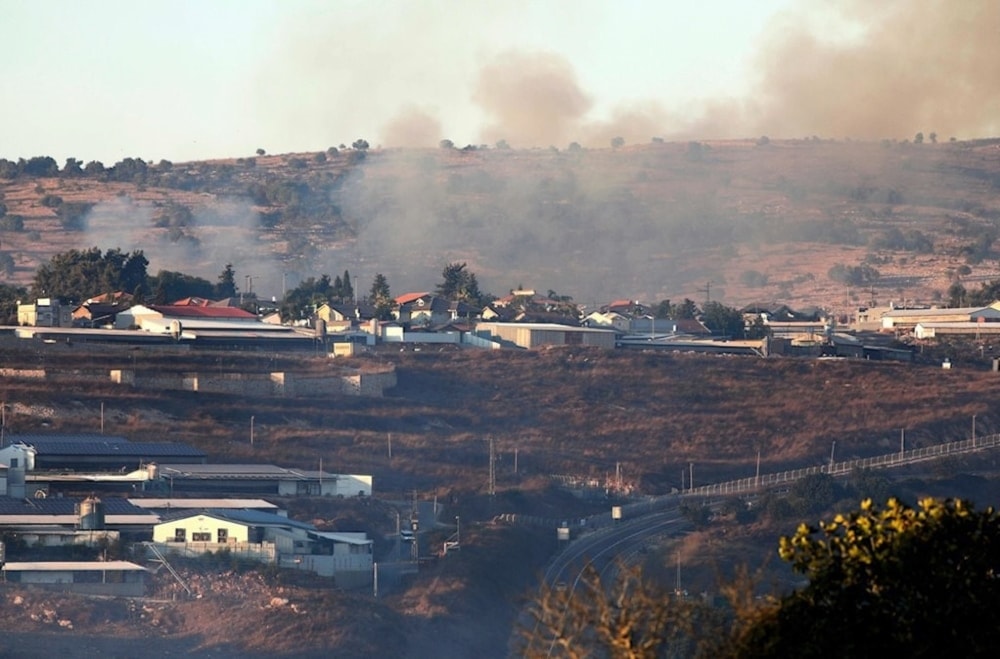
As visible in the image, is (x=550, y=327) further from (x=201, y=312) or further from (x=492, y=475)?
(x=492, y=475)

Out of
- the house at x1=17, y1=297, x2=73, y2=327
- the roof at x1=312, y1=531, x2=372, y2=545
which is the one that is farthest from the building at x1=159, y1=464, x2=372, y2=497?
the house at x1=17, y1=297, x2=73, y2=327

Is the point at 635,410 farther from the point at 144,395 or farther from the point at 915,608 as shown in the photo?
the point at 915,608

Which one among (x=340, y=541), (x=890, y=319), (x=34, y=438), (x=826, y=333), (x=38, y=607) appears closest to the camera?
(x=38, y=607)

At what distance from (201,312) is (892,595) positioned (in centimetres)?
8736

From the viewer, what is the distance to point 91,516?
60.9m

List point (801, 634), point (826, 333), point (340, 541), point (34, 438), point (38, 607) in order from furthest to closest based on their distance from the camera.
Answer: point (826, 333)
point (34, 438)
point (340, 541)
point (38, 607)
point (801, 634)

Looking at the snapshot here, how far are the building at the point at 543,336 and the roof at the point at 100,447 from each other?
125ft

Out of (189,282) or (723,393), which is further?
(189,282)

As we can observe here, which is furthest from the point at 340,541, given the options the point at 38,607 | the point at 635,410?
the point at 635,410

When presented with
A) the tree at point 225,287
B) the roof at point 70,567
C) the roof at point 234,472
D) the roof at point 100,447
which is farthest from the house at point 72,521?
the tree at point 225,287

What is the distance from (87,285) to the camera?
126 metres

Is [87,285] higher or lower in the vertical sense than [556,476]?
higher

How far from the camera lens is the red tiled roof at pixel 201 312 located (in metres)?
108

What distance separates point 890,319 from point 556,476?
64.6m
